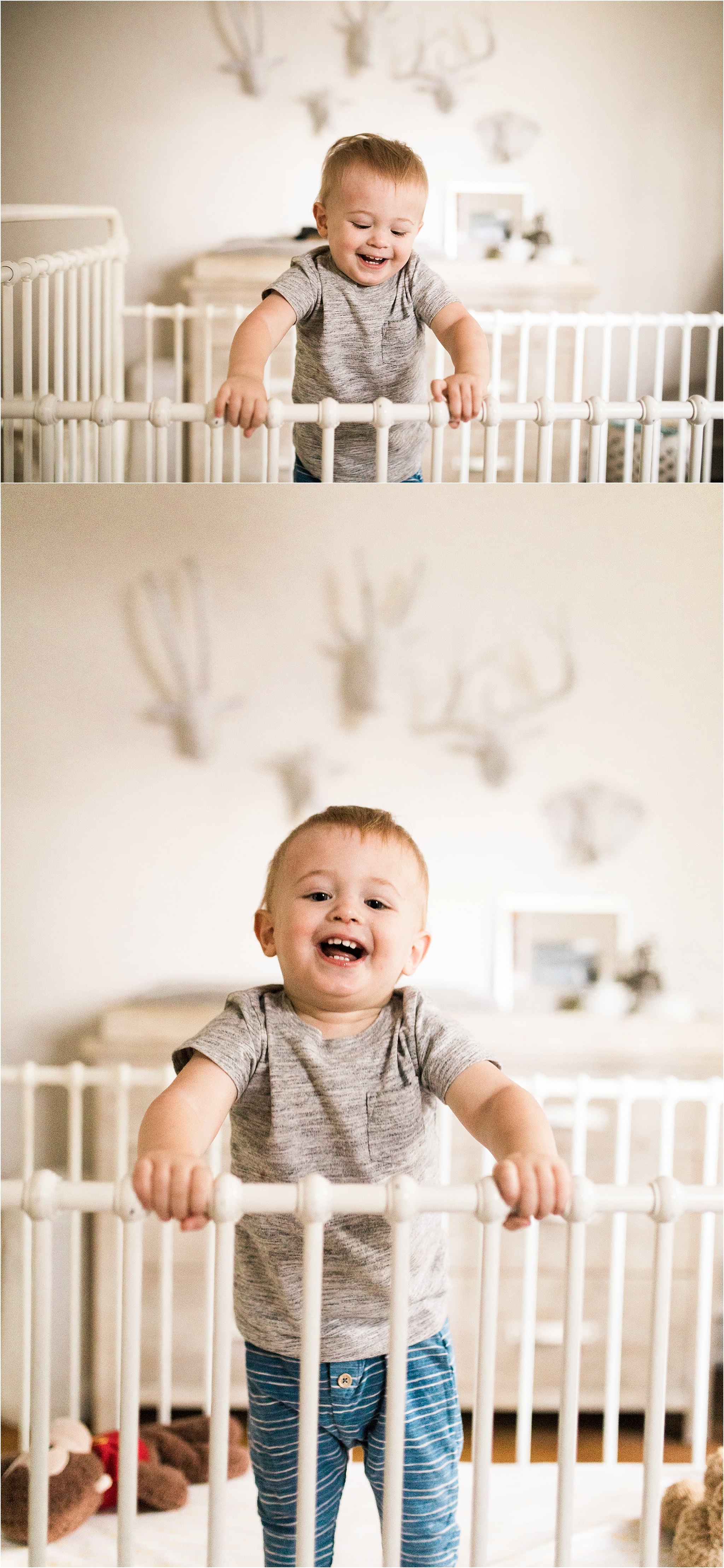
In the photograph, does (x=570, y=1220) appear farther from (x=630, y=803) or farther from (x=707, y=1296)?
(x=630, y=803)

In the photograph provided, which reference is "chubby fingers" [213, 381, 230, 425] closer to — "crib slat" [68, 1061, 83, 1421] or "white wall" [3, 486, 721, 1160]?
"white wall" [3, 486, 721, 1160]

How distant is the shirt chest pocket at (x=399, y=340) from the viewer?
1064 mm

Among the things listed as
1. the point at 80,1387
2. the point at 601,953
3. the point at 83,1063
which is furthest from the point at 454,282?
the point at 80,1387

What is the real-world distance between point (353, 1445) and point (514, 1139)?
344 mm

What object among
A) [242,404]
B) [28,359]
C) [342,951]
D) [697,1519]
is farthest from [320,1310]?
[28,359]

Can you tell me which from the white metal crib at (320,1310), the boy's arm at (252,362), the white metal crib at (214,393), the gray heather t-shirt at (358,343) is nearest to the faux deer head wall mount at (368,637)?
the white metal crib at (214,393)

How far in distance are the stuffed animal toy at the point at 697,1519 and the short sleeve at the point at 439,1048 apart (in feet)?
1.98

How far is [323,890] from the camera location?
0.88 metres

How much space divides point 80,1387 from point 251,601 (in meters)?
1.11

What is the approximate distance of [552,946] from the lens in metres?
1.73

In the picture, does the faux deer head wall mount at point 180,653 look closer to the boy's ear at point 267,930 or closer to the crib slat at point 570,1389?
the boy's ear at point 267,930

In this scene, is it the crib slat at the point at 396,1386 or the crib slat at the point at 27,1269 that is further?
the crib slat at the point at 27,1269

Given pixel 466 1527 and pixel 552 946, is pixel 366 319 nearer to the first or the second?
pixel 552 946

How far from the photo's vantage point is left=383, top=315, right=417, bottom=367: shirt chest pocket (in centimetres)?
106
